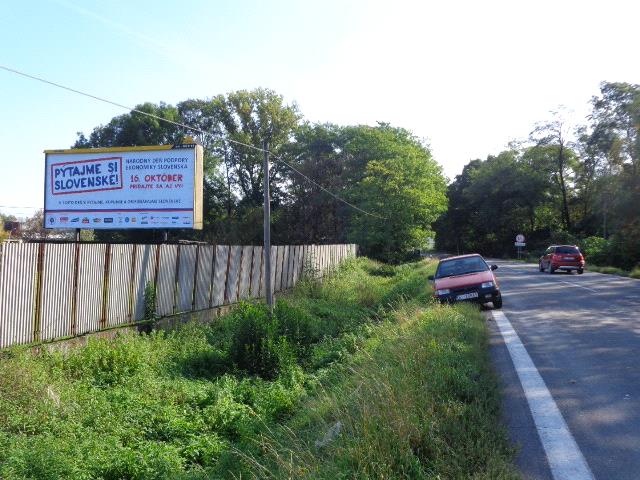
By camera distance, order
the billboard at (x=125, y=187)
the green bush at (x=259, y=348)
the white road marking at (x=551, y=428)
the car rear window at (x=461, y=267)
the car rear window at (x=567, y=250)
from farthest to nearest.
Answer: the car rear window at (x=567, y=250) → the billboard at (x=125, y=187) → the car rear window at (x=461, y=267) → the green bush at (x=259, y=348) → the white road marking at (x=551, y=428)

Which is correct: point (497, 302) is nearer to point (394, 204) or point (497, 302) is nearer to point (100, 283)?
point (100, 283)

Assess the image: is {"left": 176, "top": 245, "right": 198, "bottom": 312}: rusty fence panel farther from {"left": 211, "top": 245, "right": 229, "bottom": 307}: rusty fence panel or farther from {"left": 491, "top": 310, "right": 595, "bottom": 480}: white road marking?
{"left": 491, "top": 310, "right": 595, "bottom": 480}: white road marking

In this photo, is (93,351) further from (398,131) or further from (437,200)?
(398,131)

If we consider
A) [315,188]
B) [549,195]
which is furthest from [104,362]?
[549,195]

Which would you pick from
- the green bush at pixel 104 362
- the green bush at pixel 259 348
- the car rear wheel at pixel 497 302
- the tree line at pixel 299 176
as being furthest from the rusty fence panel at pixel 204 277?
the tree line at pixel 299 176

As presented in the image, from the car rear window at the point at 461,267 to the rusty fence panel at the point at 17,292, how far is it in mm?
10164

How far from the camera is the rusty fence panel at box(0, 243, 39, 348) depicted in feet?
27.8

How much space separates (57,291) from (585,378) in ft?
26.9

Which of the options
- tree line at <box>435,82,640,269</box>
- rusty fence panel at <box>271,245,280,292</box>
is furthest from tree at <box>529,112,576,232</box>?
rusty fence panel at <box>271,245,280,292</box>

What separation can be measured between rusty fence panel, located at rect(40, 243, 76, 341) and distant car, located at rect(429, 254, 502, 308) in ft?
27.9

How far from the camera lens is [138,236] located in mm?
43281

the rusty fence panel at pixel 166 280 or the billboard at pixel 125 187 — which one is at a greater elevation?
the billboard at pixel 125 187

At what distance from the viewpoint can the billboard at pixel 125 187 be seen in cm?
1839

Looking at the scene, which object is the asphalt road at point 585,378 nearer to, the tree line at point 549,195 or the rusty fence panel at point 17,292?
the rusty fence panel at point 17,292
